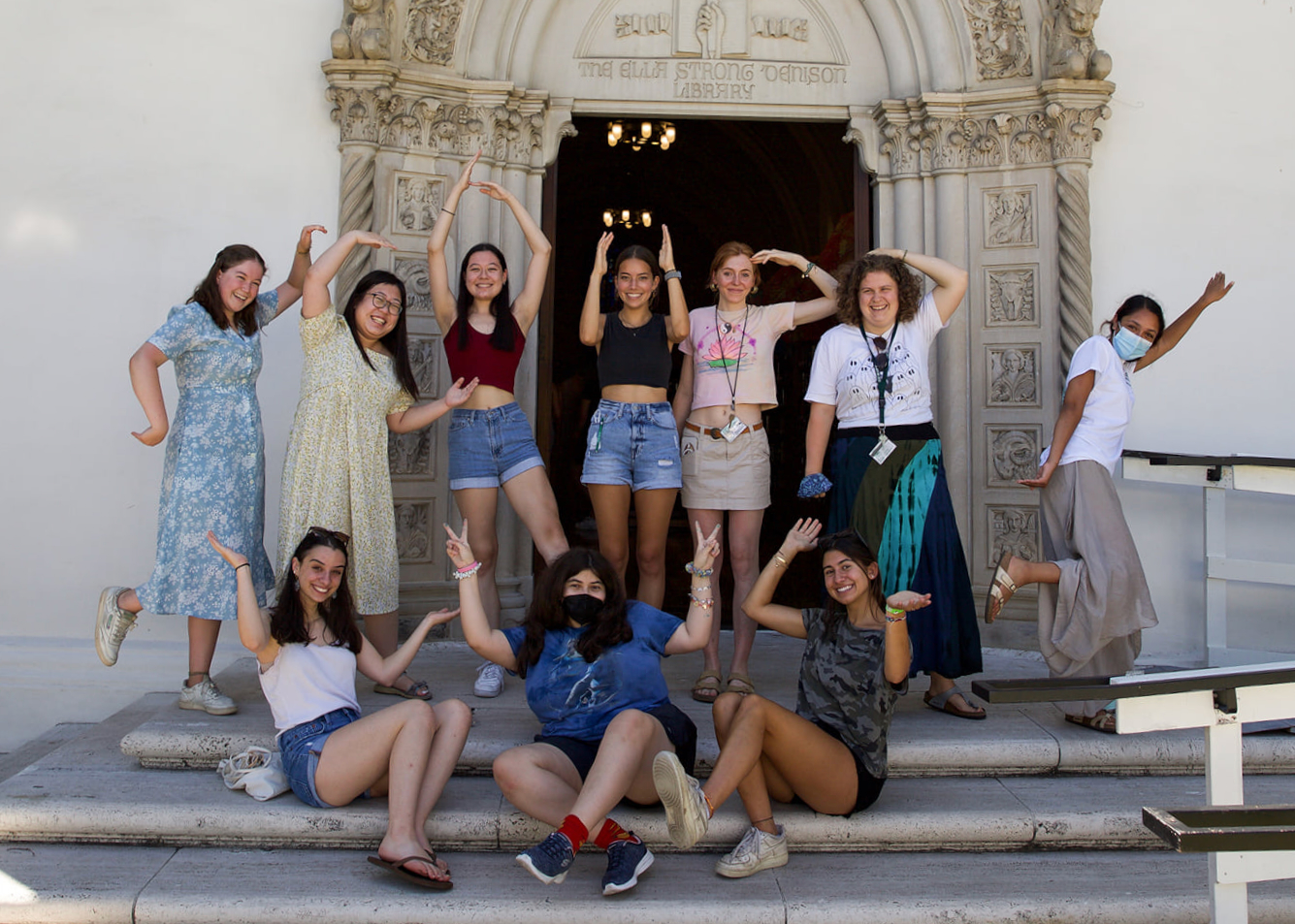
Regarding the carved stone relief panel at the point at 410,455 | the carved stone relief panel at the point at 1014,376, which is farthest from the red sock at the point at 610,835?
the carved stone relief panel at the point at 1014,376

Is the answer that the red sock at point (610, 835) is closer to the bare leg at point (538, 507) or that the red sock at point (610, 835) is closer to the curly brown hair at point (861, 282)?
the bare leg at point (538, 507)

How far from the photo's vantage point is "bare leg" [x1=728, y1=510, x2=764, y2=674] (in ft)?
14.1

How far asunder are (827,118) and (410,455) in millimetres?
2969

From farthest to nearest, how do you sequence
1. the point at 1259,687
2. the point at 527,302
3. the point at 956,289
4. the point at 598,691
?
the point at 527,302
the point at 956,289
the point at 598,691
the point at 1259,687

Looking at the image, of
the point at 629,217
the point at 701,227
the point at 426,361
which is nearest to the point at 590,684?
the point at 426,361

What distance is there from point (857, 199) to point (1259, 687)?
4037mm

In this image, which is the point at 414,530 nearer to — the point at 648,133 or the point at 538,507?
the point at 538,507

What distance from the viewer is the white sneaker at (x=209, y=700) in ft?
13.2

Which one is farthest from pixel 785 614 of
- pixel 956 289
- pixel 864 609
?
pixel 956 289

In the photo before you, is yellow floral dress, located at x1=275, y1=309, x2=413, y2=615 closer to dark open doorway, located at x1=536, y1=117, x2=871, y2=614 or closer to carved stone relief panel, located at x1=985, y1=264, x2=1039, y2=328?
dark open doorway, located at x1=536, y1=117, x2=871, y2=614

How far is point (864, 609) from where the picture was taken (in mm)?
3395

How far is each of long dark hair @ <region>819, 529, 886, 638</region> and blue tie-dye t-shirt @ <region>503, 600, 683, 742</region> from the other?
0.58 metres

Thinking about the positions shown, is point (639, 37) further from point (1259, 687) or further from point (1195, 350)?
point (1259, 687)

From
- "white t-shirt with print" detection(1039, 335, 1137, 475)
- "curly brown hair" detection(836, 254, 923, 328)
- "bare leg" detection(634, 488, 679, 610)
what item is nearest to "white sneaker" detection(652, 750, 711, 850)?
"bare leg" detection(634, 488, 679, 610)
